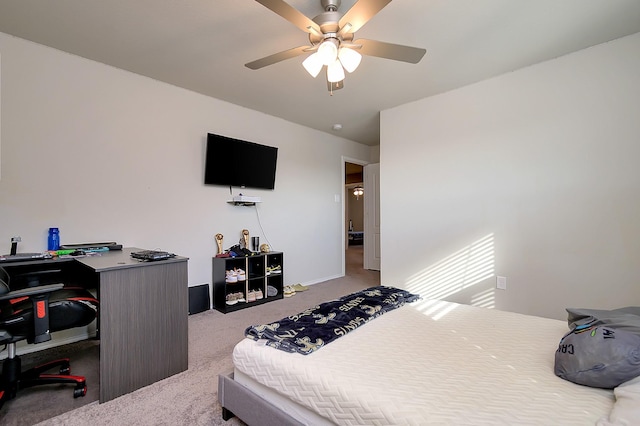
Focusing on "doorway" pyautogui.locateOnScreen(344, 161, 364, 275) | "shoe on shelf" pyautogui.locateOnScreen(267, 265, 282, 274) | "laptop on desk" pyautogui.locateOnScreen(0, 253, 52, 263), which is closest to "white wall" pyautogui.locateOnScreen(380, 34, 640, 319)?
"shoe on shelf" pyautogui.locateOnScreen(267, 265, 282, 274)

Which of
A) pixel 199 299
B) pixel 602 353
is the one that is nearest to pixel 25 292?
pixel 199 299

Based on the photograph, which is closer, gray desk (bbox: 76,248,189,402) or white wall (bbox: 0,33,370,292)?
gray desk (bbox: 76,248,189,402)

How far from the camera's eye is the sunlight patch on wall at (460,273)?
301cm

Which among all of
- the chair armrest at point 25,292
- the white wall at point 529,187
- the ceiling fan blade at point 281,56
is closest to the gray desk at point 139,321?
the chair armrest at point 25,292

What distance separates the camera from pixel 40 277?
7.02 feet

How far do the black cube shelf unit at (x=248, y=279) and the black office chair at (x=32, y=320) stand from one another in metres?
1.50

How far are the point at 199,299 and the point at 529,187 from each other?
12.3ft

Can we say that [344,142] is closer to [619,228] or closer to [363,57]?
[363,57]

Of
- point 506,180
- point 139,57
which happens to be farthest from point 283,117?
point 506,180

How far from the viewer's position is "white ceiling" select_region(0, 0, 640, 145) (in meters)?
1.95

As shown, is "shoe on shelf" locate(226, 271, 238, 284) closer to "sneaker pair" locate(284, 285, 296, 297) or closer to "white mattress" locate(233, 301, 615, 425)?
"sneaker pair" locate(284, 285, 296, 297)

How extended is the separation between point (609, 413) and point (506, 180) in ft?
8.02

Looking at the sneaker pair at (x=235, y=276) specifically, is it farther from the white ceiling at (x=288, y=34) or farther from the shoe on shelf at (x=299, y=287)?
the white ceiling at (x=288, y=34)

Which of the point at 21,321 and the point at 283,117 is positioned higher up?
the point at 283,117
